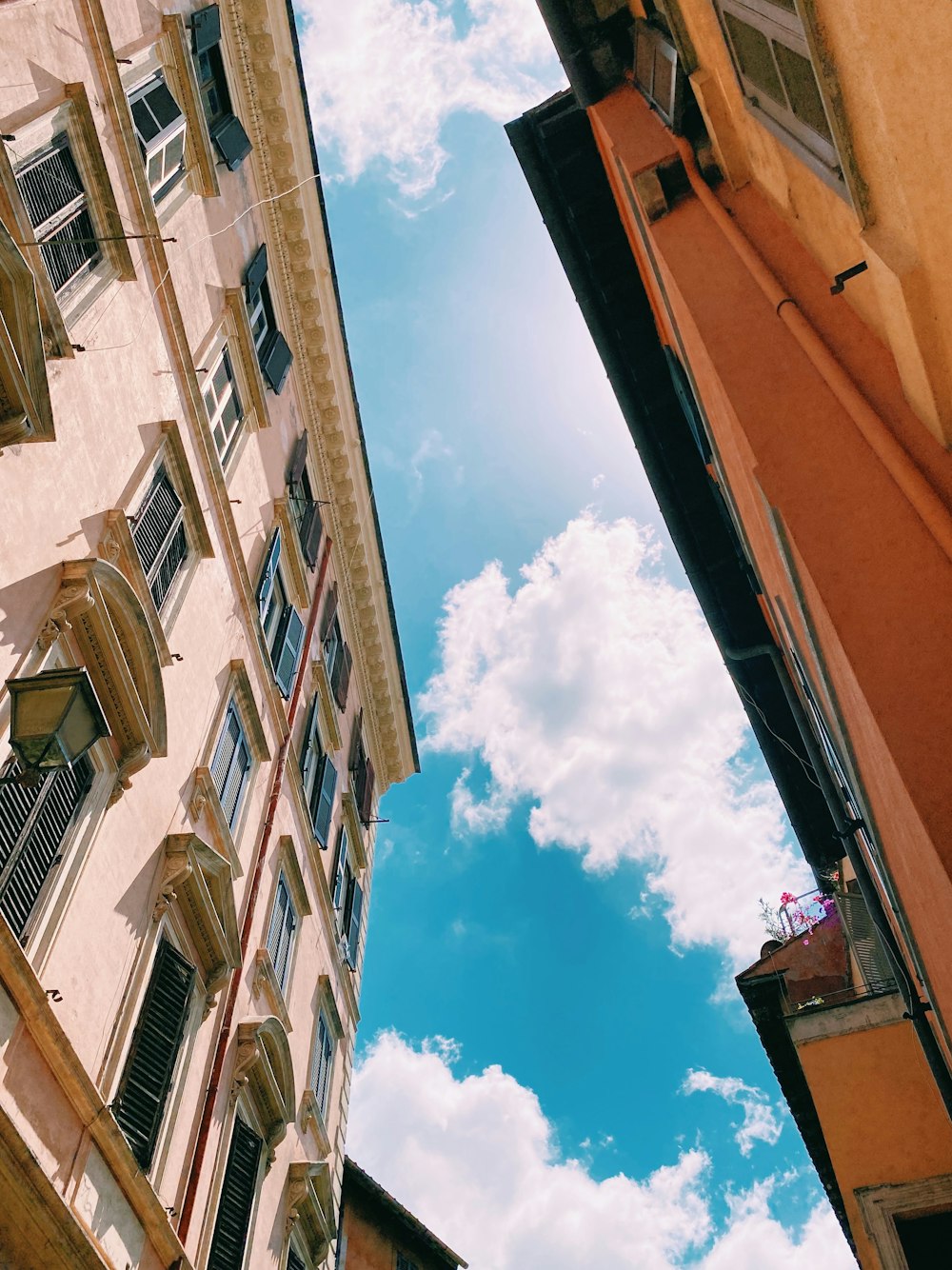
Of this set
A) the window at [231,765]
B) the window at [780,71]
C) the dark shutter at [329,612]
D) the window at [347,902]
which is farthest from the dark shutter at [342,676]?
the window at [780,71]

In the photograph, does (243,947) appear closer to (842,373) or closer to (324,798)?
(324,798)

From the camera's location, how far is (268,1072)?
8.55 m

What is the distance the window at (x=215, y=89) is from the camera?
9.77 meters

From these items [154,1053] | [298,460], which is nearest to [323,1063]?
[154,1053]

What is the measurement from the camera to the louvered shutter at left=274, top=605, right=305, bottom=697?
11.0 m

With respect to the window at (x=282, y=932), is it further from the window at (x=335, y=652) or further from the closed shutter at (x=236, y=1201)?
A: the window at (x=335, y=652)

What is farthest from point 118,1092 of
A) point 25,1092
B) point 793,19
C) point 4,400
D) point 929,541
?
point 793,19

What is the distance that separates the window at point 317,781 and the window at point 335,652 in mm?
1110

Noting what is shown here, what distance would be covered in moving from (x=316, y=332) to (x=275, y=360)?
2.03m

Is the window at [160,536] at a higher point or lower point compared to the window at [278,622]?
lower

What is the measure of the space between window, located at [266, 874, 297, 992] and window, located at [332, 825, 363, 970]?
2.14 metres

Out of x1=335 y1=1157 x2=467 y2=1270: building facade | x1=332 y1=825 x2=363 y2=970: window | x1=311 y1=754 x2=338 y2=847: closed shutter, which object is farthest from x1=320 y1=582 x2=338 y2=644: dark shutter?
x1=335 y1=1157 x2=467 y2=1270: building facade

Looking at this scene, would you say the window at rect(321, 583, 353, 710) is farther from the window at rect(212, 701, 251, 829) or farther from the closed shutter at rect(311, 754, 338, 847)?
the window at rect(212, 701, 251, 829)

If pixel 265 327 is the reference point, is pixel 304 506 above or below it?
below
